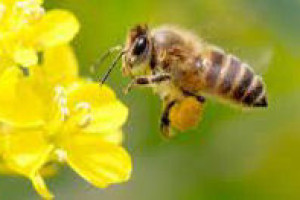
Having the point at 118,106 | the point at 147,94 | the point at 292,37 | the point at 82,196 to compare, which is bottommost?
the point at 82,196

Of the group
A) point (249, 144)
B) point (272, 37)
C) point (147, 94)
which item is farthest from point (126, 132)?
point (272, 37)

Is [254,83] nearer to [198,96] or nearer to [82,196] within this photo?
[198,96]

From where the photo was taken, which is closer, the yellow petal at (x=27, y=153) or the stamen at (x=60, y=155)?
the yellow petal at (x=27, y=153)

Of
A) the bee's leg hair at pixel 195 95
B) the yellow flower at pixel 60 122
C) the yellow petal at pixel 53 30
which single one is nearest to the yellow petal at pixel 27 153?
the yellow flower at pixel 60 122

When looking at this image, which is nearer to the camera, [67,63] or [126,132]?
[67,63]

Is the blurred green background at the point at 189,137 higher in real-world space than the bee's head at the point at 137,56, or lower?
lower

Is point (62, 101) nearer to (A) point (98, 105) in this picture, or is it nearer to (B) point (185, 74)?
(A) point (98, 105)

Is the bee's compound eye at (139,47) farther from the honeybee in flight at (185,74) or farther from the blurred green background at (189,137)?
the blurred green background at (189,137)
